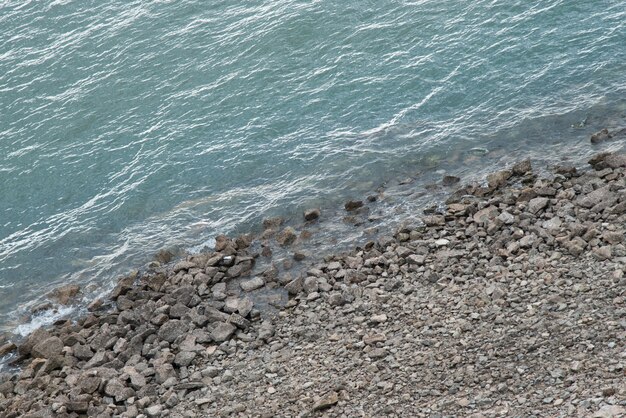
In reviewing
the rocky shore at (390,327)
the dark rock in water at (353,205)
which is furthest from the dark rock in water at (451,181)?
the dark rock in water at (353,205)

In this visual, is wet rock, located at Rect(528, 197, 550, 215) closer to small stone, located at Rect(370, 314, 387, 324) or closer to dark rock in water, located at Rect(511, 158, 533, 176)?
dark rock in water, located at Rect(511, 158, 533, 176)

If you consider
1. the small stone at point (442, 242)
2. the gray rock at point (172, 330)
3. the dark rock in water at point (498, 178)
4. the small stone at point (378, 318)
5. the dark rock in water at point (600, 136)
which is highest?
the gray rock at point (172, 330)

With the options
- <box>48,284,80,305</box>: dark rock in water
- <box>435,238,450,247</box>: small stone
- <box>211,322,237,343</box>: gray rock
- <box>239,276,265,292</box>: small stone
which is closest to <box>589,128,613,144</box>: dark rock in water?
<box>435,238,450,247</box>: small stone

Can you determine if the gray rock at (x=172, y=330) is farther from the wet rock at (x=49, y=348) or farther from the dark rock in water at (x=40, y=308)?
the dark rock in water at (x=40, y=308)

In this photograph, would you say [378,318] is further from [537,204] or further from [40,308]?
[40,308]

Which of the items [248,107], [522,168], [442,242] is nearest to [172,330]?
[442,242]

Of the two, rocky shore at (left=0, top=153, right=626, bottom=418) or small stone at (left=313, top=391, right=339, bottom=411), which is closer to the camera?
rocky shore at (left=0, top=153, right=626, bottom=418)
